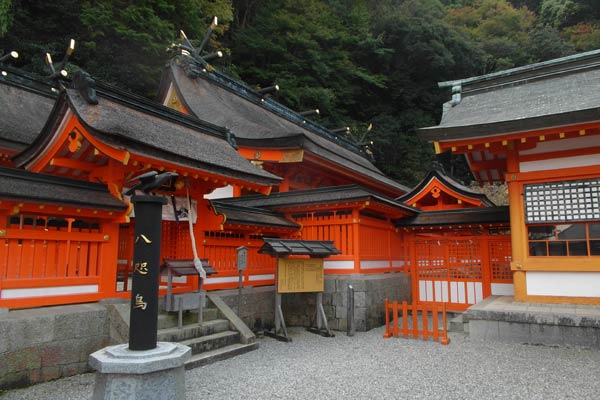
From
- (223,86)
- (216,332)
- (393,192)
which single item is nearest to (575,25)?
(393,192)

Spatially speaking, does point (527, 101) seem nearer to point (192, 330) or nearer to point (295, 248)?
point (295, 248)

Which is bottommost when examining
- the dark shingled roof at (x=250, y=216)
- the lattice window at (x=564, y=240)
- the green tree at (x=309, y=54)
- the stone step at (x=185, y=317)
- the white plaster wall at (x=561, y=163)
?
the stone step at (x=185, y=317)

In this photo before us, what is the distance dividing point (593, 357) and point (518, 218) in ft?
9.35

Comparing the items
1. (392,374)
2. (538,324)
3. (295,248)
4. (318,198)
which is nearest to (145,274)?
(392,374)

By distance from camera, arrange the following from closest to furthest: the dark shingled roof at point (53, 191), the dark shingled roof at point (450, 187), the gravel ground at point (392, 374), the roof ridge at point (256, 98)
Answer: the gravel ground at point (392, 374) → the dark shingled roof at point (53, 191) → the dark shingled roof at point (450, 187) → the roof ridge at point (256, 98)

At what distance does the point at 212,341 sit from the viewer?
682 centimetres

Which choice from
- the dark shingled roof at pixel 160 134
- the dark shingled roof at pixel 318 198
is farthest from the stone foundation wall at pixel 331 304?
the dark shingled roof at pixel 160 134

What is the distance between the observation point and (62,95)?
6480mm

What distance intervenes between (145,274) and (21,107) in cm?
898

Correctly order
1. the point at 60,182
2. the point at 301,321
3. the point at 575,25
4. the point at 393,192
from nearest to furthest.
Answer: the point at 60,182
the point at 301,321
the point at 393,192
the point at 575,25

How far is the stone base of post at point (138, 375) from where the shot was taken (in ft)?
12.9

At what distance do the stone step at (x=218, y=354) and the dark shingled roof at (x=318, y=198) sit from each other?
12.6 feet

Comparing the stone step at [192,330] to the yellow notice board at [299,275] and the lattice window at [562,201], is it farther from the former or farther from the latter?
the lattice window at [562,201]

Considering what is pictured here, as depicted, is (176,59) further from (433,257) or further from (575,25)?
(575,25)
